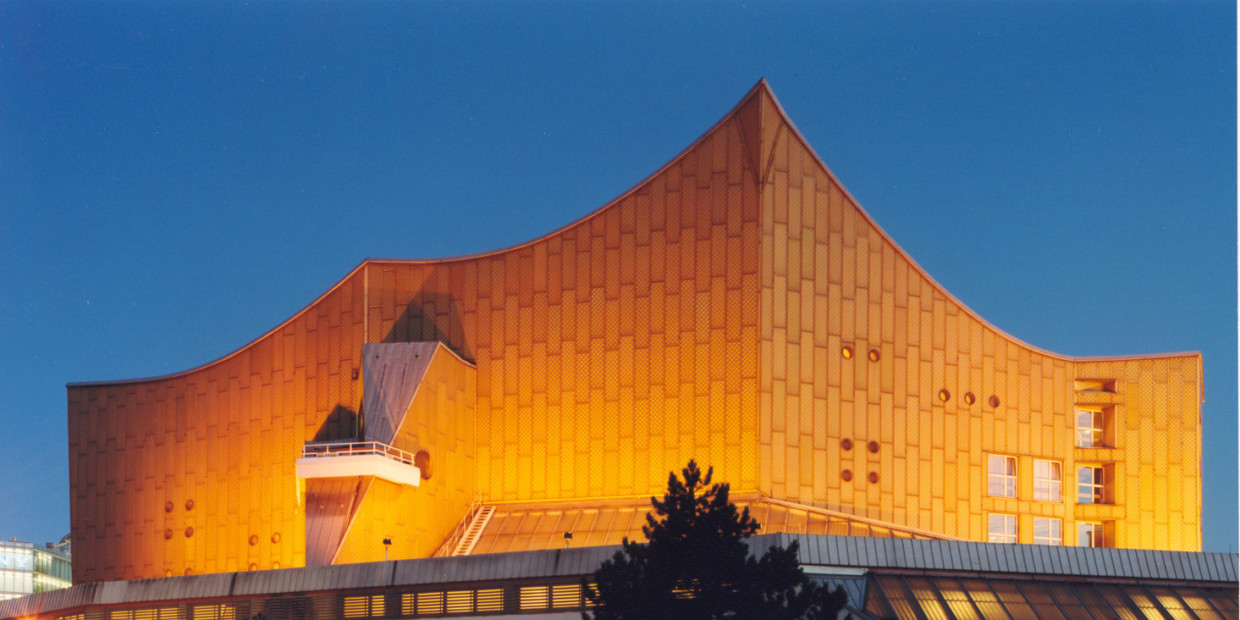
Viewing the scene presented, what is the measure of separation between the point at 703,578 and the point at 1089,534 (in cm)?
2856

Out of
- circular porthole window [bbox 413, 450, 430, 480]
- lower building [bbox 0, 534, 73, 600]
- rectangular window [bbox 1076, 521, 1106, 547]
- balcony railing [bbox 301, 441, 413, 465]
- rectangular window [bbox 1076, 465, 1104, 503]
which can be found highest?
balcony railing [bbox 301, 441, 413, 465]

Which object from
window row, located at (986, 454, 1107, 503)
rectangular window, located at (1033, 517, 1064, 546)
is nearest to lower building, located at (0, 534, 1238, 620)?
window row, located at (986, 454, 1107, 503)

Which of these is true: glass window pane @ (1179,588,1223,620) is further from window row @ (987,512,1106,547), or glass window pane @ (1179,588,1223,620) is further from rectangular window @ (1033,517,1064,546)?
rectangular window @ (1033,517,1064,546)

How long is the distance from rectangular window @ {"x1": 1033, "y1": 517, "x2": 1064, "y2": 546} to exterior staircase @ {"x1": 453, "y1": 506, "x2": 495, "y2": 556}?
18.1m

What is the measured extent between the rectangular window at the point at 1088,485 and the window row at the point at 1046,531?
2.73 feet

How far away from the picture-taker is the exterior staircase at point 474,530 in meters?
47.8

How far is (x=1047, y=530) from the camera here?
52.2 meters

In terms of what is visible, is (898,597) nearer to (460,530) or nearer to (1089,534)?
(460,530)

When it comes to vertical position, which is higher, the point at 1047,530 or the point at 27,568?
the point at 1047,530

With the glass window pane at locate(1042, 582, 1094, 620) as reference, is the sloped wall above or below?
above

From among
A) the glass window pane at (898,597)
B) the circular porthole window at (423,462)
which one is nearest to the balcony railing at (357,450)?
the circular porthole window at (423,462)

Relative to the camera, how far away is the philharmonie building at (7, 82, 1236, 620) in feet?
157

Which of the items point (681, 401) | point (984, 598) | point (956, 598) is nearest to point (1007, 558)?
point (984, 598)

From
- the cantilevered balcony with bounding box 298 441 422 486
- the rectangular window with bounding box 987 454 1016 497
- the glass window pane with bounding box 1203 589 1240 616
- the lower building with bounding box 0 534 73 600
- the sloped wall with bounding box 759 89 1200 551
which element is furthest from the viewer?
the lower building with bounding box 0 534 73 600
